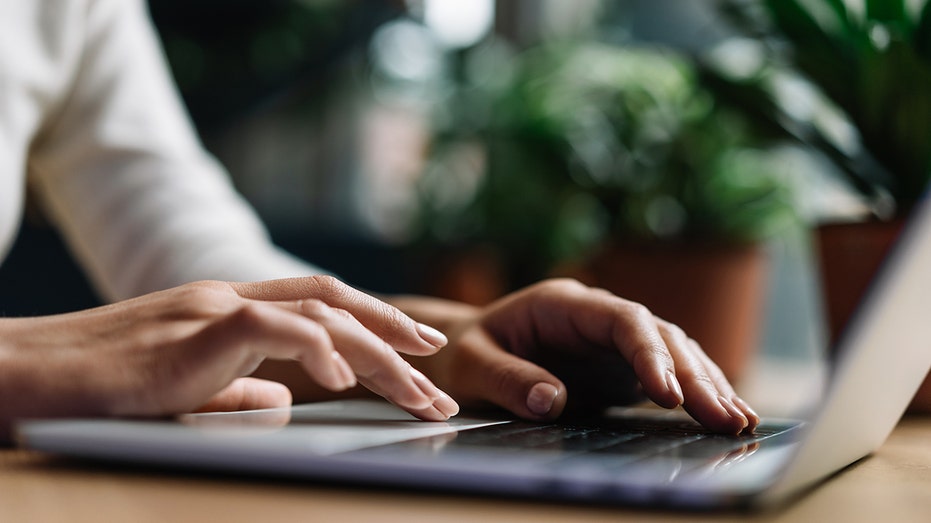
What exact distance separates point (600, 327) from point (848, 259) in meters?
0.43

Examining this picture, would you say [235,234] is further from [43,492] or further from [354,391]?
[43,492]

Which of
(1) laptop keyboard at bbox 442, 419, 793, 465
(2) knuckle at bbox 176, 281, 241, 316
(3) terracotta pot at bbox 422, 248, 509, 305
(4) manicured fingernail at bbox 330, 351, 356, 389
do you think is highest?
(2) knuckle at bbox 176, 281, 241, 316

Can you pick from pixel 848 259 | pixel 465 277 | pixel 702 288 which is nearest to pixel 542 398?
pixel 848 259

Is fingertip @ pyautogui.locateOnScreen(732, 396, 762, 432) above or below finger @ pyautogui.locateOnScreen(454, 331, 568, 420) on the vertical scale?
above

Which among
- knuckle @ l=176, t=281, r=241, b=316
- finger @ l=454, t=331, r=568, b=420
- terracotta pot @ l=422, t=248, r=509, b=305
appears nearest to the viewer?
knuckle @ l=176, t=281, r=241, b=316

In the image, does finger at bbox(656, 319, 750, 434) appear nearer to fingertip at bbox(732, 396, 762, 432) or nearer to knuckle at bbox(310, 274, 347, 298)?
fingertip at bbox(732, 396, 762, 432)

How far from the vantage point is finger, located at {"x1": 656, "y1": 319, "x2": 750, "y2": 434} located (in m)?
0.45

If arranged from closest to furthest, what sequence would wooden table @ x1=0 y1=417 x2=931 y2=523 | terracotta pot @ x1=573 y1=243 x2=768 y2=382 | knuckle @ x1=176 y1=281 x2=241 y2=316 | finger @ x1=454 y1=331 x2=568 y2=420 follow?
wooden table @ x1=0 y1=417 x2=931 y2=523
knuckle @ x1=176 y1=281 x2=241 y2=316
finger @ x1=454 y1=331 x2=568 y2=420
terracotta pot @ x1=573 y1=243 x2=768 y2=382

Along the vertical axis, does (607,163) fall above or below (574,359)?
above

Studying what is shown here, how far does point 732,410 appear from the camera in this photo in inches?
17.9

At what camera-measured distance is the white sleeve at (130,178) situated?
849 millimetres

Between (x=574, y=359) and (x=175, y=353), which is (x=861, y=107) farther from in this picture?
(x=175, y=353)

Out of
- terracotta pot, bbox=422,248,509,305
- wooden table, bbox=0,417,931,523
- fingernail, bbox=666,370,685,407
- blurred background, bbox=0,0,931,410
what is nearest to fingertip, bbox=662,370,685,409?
fingernail, bbox=666,370,685,407

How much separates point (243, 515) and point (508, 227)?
1.37 meters
